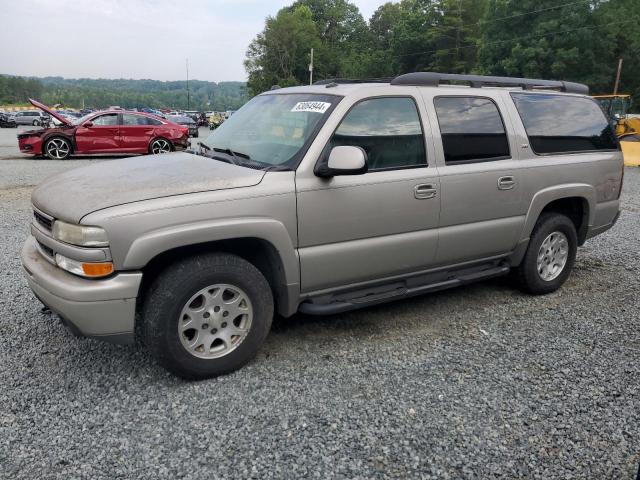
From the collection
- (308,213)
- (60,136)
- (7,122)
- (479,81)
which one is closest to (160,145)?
(60,136)

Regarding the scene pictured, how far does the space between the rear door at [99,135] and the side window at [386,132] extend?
42.6 ft

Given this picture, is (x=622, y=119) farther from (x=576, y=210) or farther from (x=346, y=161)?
(x=346, y=161)

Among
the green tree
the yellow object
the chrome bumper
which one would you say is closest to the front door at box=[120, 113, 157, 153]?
the chrome bumper

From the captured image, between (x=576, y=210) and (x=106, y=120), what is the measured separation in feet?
44.3

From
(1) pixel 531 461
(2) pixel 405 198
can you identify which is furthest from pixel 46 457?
(2) pixel 405 198

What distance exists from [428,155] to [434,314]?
4.44 feet

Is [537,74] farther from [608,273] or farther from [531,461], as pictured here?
[531,461]

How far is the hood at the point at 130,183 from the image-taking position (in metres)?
2.93

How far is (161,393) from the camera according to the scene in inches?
121

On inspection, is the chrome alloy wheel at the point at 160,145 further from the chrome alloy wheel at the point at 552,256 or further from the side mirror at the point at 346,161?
the side mirror at the point at 346,161

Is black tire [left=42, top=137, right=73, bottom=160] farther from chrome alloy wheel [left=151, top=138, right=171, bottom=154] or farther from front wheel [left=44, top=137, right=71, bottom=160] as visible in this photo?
chrome alloy wheel [left=151, top=138, right=171, bottom=154]

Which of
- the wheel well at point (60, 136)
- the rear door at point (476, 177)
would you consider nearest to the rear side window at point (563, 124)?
the rear door at point (476, 177)

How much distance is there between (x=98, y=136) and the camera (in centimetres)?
1486

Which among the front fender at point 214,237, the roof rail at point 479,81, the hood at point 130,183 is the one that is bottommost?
the front fender at point 214,237
